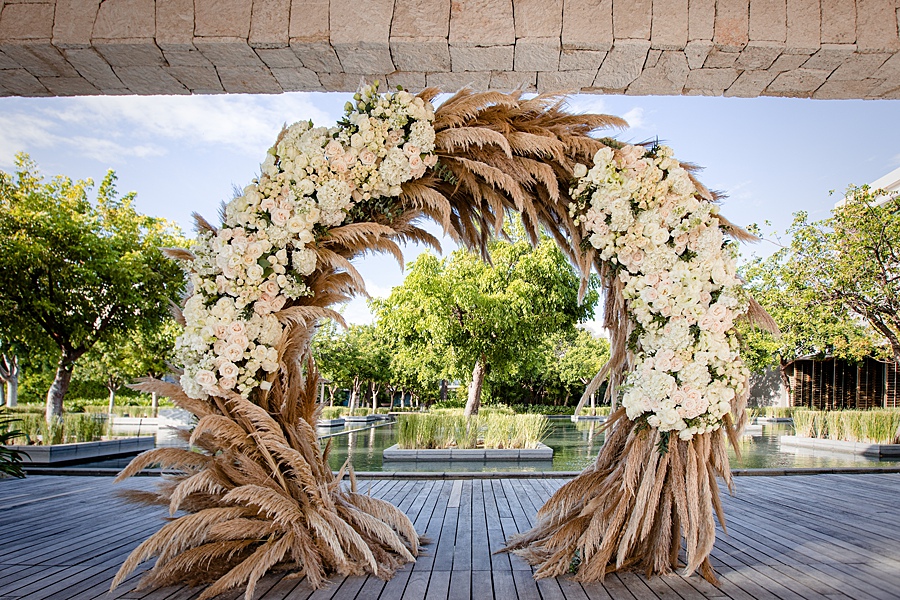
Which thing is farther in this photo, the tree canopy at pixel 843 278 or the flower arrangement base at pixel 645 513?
the tree canopy at pixel 843 278

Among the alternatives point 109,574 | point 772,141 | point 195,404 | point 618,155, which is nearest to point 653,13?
point 618,155

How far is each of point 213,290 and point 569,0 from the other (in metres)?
3.91

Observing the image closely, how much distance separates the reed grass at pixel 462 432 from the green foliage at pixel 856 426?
5905 millimetres

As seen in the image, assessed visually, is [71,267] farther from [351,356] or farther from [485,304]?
[351,356]

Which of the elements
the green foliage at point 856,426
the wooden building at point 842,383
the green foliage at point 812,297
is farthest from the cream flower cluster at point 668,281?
the wooden building at point 842,383

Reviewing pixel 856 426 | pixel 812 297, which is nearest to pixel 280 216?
pixel 856 426

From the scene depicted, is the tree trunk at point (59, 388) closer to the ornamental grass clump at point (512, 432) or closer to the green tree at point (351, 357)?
the ornamental grass clump at point (512, 432)

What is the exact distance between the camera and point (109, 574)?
9.19ft

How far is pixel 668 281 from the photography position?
2859mm

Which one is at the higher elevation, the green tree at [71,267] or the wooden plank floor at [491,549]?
the green tree at [71,267]

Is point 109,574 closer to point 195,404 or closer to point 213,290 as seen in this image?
point 195,404

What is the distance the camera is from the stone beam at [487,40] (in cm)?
491

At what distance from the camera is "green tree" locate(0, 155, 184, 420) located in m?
11.4

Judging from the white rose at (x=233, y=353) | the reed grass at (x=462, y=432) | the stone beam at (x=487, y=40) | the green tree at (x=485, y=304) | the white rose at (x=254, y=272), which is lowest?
the reed grass at (x=462, y=432)
